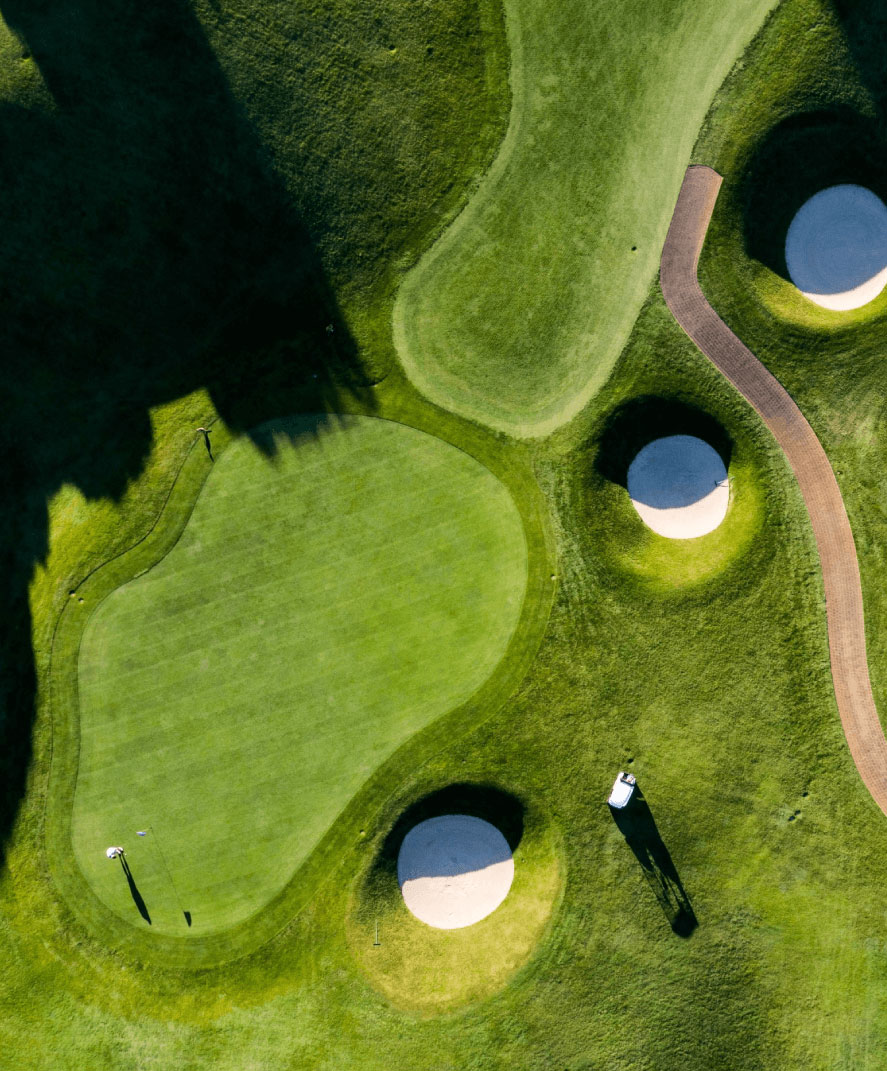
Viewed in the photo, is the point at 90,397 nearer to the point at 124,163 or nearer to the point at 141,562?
the point at 141,562

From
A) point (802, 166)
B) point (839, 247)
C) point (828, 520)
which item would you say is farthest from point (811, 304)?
point (828, 520)

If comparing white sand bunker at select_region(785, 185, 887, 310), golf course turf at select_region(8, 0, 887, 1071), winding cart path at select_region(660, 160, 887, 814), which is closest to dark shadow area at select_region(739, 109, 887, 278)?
golf course turf at select_region(8, 0, 887, 1071)

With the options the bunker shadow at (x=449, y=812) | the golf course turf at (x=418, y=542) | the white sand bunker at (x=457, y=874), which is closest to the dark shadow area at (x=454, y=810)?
the bunker shadow at (x=449, y=812)

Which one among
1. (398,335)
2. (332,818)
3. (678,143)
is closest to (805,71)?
(678,143)

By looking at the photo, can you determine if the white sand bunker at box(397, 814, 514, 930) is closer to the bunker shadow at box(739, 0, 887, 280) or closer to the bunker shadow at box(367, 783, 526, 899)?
the bunker shadow at box(367, 783, 526, 899)

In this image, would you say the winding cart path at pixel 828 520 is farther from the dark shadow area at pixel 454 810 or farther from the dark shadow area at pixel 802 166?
the dark shadow area at pixel 454 810

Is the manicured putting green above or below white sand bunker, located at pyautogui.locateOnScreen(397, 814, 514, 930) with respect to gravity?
above

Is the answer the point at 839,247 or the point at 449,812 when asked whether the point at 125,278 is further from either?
the point at 839,247
